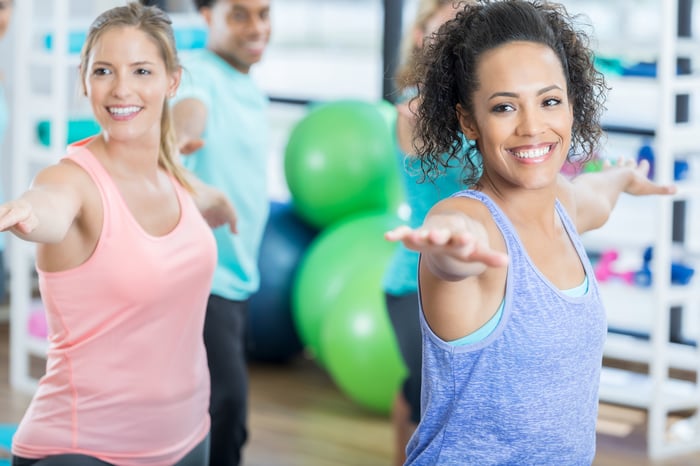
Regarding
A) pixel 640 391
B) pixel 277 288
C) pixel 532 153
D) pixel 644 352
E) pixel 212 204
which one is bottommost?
pixel 640 391

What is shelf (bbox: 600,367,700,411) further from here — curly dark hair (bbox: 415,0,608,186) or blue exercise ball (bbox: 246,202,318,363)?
curly dark hair (bbox: 415,0,608,186)

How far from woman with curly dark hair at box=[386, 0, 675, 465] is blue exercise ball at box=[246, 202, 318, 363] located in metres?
2.39

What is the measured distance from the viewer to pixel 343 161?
13.3 ft

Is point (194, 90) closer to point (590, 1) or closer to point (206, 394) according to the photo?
point (206, 394)

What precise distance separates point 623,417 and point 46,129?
232 cm

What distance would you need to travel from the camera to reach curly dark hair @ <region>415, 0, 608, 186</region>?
1711mm

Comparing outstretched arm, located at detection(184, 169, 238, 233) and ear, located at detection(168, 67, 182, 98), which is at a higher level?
ear, located at detection(168, 67, 182, 98)

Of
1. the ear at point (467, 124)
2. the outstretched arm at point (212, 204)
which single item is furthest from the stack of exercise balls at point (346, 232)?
the ear at point (467, 124)

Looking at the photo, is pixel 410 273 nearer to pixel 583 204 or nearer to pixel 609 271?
pixel 583 204

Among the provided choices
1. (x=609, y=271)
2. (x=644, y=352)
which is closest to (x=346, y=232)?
(x=609, y=271)

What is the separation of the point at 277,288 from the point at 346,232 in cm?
34

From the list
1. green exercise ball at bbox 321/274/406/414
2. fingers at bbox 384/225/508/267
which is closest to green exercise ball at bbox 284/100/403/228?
green exercise ball at bbox 321/274/406/414

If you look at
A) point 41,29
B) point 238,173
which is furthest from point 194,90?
point 41,29

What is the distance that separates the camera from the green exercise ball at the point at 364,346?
369 centimetres
